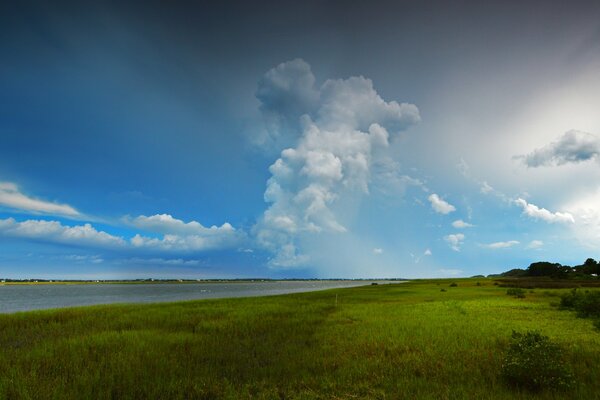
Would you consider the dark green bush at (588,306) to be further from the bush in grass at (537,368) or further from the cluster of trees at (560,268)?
the cluster of trees at (560,268)

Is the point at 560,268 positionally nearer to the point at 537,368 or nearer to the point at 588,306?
the point at 588,306

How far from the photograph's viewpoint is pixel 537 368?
35.2ft

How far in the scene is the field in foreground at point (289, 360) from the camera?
35.6 ft

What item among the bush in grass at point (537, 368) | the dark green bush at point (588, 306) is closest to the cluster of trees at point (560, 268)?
the dark green bush at point (588, 306)

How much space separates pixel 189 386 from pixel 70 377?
16.3 ft

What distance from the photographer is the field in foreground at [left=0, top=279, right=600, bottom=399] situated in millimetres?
10844

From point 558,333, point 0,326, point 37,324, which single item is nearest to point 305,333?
point 558,333

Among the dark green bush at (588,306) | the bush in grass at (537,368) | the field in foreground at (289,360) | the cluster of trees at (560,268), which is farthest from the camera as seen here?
the cluster of trees at (560,268)

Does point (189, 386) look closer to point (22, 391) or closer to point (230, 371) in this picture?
point (230, 371)

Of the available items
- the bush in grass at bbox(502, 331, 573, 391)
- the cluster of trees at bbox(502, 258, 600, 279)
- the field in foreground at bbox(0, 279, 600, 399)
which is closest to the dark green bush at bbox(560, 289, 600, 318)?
the field in foreground at bbox(0, 279, 600, 399)

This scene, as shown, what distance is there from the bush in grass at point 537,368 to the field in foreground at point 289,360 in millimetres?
411

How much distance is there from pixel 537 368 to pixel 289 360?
29.5 ft

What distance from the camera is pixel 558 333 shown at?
18.8m

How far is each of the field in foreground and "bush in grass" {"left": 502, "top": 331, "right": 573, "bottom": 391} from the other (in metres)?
0.41
